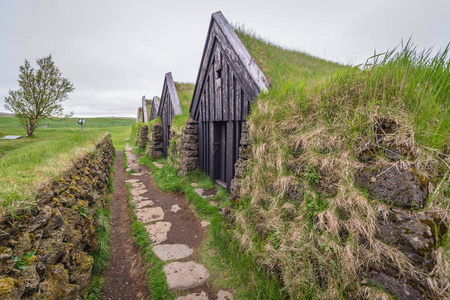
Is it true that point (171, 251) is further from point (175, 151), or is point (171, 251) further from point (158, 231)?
point (175, 151)

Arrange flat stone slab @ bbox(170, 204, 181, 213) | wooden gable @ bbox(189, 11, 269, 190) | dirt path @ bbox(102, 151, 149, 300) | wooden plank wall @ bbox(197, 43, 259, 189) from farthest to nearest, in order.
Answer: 1. flat stone slab @ bbox(170, 204, 181, 213)
2. wooden plank wall @ bbox(197, 43, 259, 189)
3. wooden gable @ bbox(189, 11, 269, 190)
4. dirt path @ bbox(102, 151, 149, 300)

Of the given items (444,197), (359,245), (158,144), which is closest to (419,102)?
(444,197)

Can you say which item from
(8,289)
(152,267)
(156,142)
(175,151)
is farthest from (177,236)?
(156,142)

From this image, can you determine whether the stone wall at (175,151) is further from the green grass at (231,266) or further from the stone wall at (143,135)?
the stone wall at (143,135)

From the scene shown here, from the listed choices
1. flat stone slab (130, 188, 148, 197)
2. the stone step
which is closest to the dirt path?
the stone step

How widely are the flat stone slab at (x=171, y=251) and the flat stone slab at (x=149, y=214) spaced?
1227 mm

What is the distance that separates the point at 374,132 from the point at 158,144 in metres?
12.1

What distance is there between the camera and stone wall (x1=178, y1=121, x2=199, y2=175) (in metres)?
7.59

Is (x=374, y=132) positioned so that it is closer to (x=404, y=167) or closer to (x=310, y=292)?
(x=404, y=167)

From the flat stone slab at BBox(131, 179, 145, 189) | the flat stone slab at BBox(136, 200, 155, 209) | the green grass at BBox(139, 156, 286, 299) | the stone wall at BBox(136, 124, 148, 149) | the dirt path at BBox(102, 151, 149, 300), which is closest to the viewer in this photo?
the green grass at BBox(139, 156, 286, 299)

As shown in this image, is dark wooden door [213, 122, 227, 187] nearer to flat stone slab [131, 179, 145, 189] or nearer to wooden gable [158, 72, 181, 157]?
flat stone slab [131, 179, 145, 189]

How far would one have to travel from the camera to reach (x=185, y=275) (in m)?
3.00

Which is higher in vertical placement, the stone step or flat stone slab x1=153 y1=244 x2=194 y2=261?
the stone step

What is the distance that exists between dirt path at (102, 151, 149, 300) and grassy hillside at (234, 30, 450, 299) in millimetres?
1804
